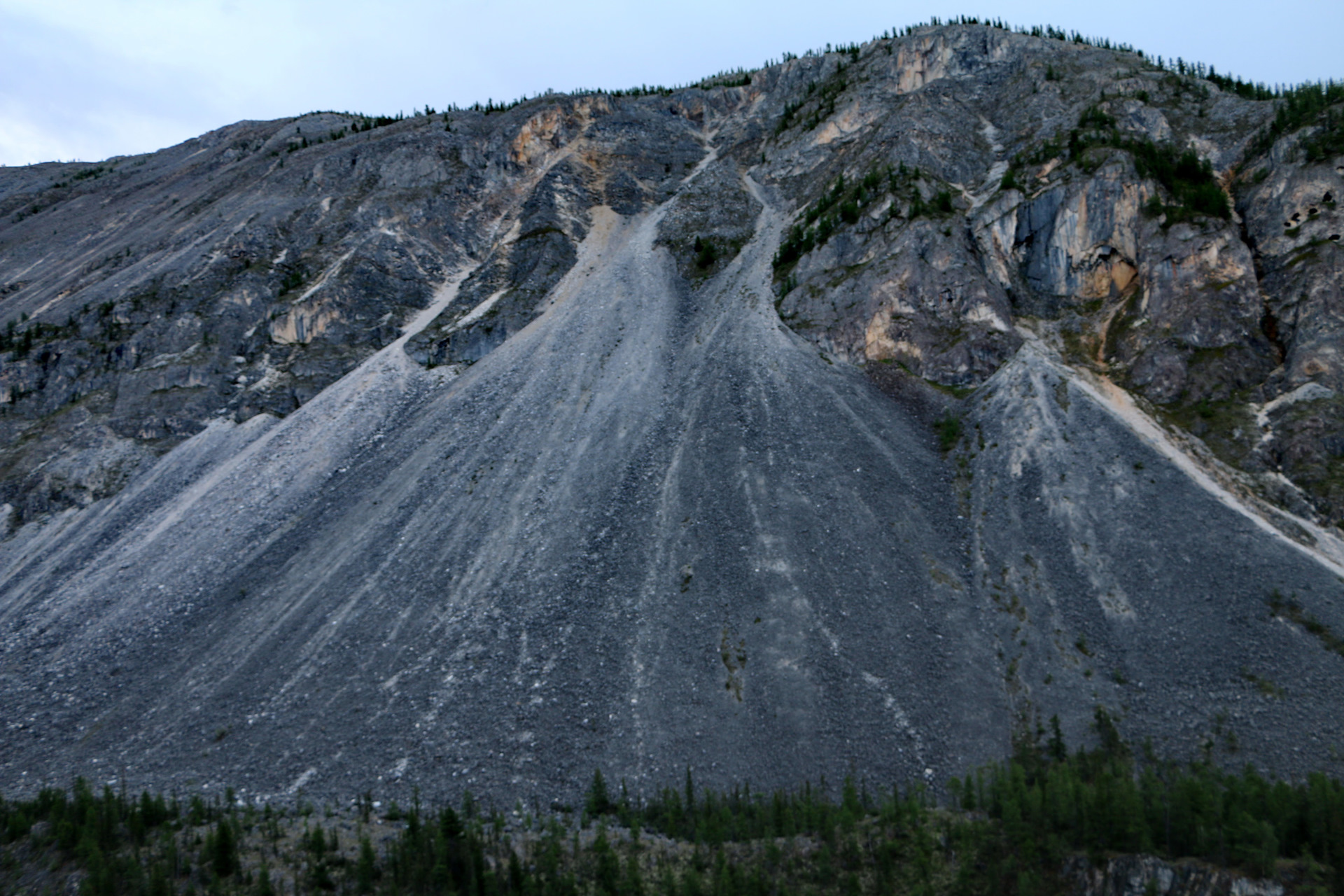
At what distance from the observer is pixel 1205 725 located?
2466 centimetres

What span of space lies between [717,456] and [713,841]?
67.5ft

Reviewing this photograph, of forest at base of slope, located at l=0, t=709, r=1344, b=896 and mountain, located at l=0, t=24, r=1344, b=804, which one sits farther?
mountain, located at l=0, t=24, r=1344, b=804

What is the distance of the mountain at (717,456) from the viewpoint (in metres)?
26.7

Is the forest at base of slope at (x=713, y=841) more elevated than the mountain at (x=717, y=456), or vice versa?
the mountain at (x=717, y=456)

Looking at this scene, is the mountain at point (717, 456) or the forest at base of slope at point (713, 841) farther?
the mountain at point (717, 456)

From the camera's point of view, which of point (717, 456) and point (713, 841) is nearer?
point (713, 841)

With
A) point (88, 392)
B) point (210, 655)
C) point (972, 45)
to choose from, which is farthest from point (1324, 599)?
point (88, 392)

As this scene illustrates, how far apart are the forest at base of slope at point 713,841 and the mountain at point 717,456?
161cm

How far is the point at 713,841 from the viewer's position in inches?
862

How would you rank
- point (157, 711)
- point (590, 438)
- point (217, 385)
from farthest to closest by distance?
point (217, 385)
point (590, 438)
point (157, 711)

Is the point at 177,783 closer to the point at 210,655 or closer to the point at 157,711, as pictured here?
the point at 157,711

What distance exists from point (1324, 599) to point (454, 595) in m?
36.0

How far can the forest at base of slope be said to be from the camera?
1989cm

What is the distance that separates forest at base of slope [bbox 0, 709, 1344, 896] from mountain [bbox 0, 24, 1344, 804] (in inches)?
63.3
